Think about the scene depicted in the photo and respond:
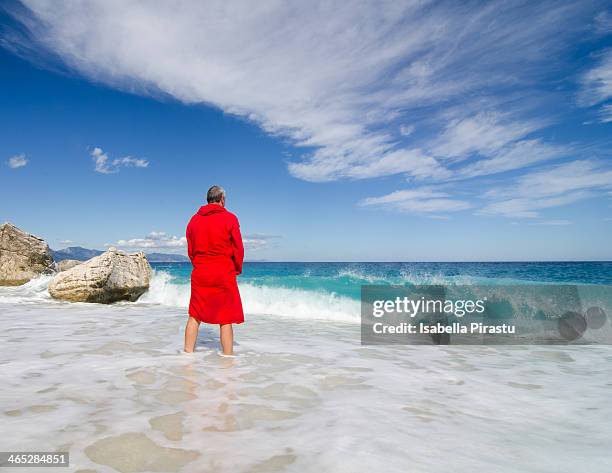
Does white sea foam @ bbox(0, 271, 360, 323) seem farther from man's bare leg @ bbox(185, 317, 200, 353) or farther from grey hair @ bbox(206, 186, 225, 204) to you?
grey hair @ bbox(206, 186, 225, 204)

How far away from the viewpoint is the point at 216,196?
5094mm

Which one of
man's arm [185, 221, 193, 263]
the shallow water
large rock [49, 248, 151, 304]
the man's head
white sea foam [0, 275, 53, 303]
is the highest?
the man's head

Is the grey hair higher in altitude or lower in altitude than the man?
higher

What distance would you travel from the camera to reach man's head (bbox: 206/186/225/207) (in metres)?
5.09

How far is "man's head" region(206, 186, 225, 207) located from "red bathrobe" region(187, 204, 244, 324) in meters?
0.09

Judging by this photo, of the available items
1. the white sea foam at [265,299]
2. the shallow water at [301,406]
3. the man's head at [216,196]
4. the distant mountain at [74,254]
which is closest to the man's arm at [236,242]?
the man's head at [216,196]

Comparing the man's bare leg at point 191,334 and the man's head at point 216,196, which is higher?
the man's head at point 216,196

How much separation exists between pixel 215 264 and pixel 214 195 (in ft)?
3.08

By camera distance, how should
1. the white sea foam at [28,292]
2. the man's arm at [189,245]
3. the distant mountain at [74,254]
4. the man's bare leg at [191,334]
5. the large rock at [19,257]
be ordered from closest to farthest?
the man's arm at [189,245]
the man's bare leg at [191,334]
the white sea foam at [28,292]
the large rock at [19,257]
the distant mountain at [74,254]

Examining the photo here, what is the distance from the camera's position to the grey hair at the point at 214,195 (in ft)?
16.7

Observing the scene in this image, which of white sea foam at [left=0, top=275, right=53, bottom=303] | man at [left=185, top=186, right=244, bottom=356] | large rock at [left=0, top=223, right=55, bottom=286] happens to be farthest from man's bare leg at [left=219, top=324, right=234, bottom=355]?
large rock at [left=0, top=223, right=55, bottom=286]

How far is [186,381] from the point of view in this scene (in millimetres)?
4035

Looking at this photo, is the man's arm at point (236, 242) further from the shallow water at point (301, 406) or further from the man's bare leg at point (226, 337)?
the shallow water at point (301, 406)

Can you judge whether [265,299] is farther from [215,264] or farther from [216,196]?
[216,196]
